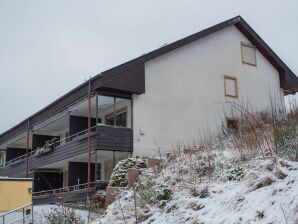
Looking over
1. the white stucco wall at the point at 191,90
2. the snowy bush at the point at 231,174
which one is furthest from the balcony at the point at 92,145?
the snowy bush at the point at 231,174

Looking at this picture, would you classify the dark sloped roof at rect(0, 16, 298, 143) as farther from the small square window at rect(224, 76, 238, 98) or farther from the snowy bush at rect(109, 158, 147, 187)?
the snowy bush at rect(109, 158, 147, 187)

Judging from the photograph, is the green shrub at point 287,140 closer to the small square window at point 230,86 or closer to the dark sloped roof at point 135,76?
the dark sloped roof at point 135,76

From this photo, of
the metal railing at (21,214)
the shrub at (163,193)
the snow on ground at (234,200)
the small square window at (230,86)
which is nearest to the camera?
the snow on ground at (234,200)

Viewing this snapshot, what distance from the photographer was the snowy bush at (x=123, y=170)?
12908mm

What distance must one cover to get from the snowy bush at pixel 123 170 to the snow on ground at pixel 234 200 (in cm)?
308

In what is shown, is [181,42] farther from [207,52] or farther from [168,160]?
[168,160]

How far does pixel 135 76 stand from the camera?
22.4m

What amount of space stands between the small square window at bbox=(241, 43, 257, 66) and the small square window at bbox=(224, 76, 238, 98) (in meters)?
1.79

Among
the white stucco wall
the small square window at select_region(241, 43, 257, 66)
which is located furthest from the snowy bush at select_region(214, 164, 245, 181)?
the small square window at select_region(241, 43, 257, 66)

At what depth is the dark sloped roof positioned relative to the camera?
2150 centimetres

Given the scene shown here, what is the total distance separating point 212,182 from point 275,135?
1.40 m

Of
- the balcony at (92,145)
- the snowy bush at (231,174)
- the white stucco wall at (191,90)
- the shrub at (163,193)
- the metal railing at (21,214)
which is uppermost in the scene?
the white stucco wall at (191,90)

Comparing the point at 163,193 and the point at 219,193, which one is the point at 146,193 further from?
the point at 219,193

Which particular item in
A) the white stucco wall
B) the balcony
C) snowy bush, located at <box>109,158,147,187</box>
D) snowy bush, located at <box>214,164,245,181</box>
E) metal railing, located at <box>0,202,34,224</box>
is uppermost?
the white stucco wall
